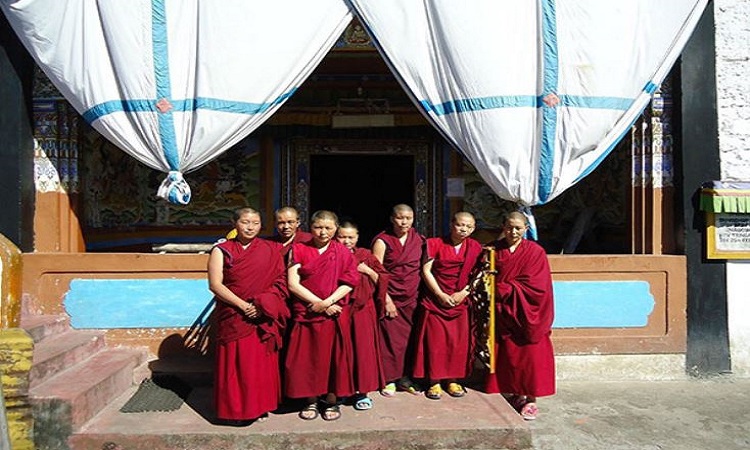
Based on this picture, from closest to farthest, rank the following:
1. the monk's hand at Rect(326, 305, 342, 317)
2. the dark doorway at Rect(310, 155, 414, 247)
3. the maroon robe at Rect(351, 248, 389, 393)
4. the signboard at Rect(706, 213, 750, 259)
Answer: the monk's hand at Rect(326, 305, 342, 317)
the maroon robe at Rect(351, 248, 389, 393)
the signboard at Rect(706, 213, 750, 259)
the dark doorway at Rect(310, 155, 414, 247)

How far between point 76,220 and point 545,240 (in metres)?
4.88

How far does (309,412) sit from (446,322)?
109cm

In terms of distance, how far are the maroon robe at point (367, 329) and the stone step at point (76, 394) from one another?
5.24 feet

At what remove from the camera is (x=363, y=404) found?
11.8ft

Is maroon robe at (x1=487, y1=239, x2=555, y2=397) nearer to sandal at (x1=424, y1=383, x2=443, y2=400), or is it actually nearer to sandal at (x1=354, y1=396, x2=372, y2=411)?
sandal at (x1=424, y1=383, x2=443, y2=400)

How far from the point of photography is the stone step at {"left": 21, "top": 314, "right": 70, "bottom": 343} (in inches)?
157

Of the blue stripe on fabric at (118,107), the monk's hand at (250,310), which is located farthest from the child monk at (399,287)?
the blue stripe on fabric at (118,107)

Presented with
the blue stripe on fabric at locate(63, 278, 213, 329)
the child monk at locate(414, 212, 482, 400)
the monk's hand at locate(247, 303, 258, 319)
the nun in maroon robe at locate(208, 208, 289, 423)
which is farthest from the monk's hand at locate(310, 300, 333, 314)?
the blue stripe on fabric at locate(63, 278, 213, 329)

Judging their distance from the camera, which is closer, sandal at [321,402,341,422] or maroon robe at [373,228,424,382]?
sandal at [321,402,341,422]

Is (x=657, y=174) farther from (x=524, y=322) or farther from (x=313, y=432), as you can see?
(x=313, y=432)

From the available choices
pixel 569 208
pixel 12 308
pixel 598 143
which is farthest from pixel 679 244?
pixel 12 308

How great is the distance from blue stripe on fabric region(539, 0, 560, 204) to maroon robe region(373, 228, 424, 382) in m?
1.00

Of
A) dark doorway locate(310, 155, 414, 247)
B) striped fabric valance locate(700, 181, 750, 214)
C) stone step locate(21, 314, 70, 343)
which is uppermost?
dark doorway locate(310, 155, 414, 247)

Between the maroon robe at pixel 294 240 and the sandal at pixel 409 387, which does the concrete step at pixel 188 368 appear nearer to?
the maroon robe at pixel 294 240
